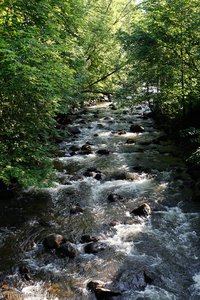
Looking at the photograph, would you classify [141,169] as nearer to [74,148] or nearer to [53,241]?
[74,148]

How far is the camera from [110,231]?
8977 mm

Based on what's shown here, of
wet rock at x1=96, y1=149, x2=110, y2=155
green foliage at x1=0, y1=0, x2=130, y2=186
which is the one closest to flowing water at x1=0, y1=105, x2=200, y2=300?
wet rock at x1=96, y1=149, x2=110, y2=155

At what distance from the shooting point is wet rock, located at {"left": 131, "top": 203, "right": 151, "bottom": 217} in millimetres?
9805

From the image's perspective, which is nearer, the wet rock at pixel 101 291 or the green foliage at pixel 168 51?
the wet rock at pixel 101 291

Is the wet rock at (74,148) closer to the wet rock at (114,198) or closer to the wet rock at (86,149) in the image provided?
the wet rock at (86,149)

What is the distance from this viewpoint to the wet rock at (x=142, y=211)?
980 cm

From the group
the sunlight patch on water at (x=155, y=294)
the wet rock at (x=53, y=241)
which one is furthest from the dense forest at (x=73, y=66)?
the sunlight patch on water at (x=155, y=294)

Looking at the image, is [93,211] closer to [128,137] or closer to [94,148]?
[94,148]

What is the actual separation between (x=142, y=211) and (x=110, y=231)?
143 cm

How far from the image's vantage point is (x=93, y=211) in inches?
403

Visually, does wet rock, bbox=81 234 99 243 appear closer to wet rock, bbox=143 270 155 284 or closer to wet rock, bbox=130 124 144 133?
wet rock, bbox=143 270 155 284

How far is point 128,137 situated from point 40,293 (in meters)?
14.1

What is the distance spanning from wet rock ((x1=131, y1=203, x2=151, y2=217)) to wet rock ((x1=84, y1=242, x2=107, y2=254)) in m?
1.97

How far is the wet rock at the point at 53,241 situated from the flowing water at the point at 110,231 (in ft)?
0.58
